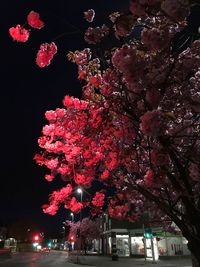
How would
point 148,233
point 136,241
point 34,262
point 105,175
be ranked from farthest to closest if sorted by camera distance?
point 136,241
point 34,262
point 148,233
point 105,175

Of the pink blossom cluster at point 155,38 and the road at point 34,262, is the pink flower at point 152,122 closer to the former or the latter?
the pink blossom cluster at point 155,38

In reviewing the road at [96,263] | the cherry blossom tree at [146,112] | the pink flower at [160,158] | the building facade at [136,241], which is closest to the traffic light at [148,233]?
the road at [96,263]

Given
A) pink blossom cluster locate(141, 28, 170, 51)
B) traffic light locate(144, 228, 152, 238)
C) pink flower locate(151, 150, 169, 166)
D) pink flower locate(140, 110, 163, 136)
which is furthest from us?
traffic light locate(144, 228, 152, 238)

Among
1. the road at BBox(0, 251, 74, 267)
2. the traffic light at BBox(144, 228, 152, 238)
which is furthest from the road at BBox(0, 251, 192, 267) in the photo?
the traffic light at BBox(144, 228, 152, 238)

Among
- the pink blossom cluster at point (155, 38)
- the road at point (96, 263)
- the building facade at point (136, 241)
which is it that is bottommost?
the road at point (96, 263)

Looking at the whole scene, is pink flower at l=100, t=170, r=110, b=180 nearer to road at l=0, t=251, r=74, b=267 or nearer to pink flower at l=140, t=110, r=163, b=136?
pink flower at l=140, t=110, r=163, b=136

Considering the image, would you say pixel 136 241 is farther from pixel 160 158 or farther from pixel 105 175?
pixel 160 158

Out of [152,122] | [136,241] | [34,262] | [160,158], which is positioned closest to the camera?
[152,122]

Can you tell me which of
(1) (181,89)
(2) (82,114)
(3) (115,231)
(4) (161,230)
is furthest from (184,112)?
(3) (115,231)

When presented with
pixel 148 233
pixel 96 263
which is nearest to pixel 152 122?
pixel 148 233

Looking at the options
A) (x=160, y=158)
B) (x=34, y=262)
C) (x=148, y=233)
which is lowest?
(x=34, y=262)

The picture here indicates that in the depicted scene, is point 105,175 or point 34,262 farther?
point 34,262

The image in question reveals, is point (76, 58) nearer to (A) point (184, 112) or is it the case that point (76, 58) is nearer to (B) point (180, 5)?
(A) point (184, 112)

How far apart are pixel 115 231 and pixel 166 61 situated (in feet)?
148
